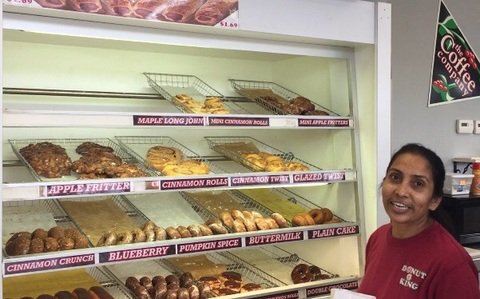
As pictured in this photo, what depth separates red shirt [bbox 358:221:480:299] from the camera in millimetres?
1615

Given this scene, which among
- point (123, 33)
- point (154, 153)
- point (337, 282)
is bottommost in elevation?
point (337, 282)

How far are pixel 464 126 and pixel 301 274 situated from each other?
1811 millimetres

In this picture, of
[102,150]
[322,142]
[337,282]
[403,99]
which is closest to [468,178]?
[403,99]

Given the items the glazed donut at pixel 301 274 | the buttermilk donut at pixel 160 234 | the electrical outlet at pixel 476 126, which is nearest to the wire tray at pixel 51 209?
the buttermilk donut at pixel 160 234

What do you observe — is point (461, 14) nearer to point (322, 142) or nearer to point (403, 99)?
point (403, 99)

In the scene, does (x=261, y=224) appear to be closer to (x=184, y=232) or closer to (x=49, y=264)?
(x=184, y=232)

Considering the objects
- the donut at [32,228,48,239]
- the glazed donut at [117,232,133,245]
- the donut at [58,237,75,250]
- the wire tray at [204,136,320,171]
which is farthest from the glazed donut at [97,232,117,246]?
the wire tray at [204,136,320,171]

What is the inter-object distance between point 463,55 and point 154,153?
95.0 inches

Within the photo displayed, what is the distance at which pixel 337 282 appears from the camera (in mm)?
2861

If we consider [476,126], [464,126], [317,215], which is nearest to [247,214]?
[317,215]

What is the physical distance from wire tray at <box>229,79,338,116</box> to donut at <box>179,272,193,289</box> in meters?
1.01

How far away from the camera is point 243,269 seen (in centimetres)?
A: 308

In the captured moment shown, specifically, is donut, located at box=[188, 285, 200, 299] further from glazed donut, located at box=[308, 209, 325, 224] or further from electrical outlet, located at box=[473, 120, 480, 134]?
electrical outlet, located at box=[473, 120, 480, 134]

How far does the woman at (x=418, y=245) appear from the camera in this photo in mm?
1632
